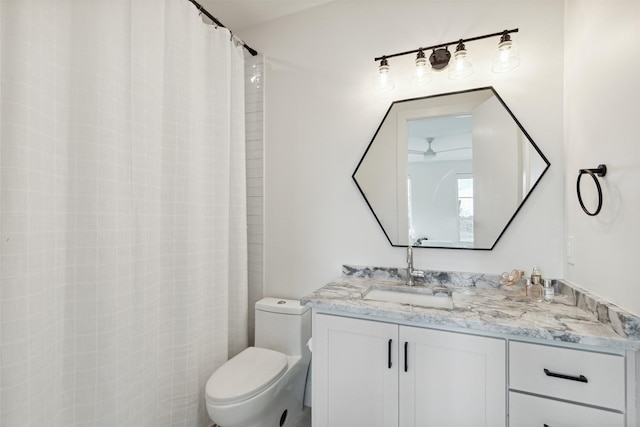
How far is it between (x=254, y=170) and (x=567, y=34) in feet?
6.26

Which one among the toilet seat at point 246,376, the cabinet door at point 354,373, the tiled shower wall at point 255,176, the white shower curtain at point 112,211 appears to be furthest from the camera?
the tiled shower wall at point 255,176

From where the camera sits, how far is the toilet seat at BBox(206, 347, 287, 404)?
1.37 meters

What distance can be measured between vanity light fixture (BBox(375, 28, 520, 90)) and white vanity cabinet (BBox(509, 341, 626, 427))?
1314mm

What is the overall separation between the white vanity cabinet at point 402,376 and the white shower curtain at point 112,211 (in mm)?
753

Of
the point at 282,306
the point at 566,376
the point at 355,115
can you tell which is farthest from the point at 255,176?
the point at 566,376

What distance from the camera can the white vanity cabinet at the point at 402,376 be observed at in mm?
1124

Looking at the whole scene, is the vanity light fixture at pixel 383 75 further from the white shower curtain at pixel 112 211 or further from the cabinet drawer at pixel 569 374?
the cabinet drawer at pixel 569 374

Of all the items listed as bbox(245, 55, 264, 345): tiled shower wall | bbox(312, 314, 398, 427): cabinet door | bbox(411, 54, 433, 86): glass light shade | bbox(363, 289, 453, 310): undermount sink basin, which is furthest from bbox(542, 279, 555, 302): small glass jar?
bbox(245, 55, 264, 345): tiled shower wall

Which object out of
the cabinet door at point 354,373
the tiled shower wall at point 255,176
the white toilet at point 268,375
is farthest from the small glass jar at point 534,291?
the tiled shower wall at point 255,176

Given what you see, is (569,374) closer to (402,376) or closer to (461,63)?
(402,376)

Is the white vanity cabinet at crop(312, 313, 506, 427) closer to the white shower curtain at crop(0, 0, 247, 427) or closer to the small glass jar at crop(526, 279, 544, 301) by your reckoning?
the small glass jar at crop(526, 279, 544, 301)

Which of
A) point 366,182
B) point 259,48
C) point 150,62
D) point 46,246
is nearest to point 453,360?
point 366,182

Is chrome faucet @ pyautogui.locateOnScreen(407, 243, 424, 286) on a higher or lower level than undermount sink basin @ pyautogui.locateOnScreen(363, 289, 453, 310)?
higher

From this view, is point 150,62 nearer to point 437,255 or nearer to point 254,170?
point 254,170
